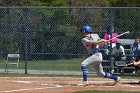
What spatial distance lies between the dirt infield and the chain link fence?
348 centimetres

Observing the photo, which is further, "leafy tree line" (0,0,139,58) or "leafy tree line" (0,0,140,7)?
"leafy tree line" (0,0,140,7)

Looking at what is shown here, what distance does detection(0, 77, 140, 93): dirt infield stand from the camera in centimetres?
1472

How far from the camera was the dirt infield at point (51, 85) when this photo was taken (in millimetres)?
14719

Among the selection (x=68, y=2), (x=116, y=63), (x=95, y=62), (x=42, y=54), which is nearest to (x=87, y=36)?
(x=95, y=62)

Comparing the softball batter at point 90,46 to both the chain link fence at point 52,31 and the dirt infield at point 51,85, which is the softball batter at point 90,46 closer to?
the dirt infield at point 51,85

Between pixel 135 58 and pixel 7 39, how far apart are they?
556 centimetres

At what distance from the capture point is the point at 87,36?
16156 millimetres

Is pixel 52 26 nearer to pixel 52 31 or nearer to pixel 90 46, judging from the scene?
pixel 52 31

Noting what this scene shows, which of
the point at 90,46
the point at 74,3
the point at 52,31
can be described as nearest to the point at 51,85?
the point at 90,46

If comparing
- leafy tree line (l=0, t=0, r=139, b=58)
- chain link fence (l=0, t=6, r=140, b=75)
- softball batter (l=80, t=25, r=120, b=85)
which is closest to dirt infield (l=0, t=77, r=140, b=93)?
softball batter (l=80, t=25, r=120, b=85)

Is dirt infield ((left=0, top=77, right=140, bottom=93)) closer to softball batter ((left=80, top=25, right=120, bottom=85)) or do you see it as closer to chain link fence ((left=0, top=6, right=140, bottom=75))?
softball batter ((left=80, top=25, right=120, bottom=85))

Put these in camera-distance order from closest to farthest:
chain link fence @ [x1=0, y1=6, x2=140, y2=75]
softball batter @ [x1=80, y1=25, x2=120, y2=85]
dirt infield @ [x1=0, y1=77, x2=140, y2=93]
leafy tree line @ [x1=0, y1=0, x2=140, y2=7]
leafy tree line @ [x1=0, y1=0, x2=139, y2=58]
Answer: dirt infield @ [x1=0, y1=77, x2=140, y2=93]
softball batter @ [x1=80, y1=25, x2=120, y2=85]
chain link fence @ [x1=0, y1=6, x2=140, y2=75]
leafy tree line @ [x1=0, y1=0, x2=139, y2=58]
leafy tree line @ [x1=0, y1=0, x2=140, y2=7]

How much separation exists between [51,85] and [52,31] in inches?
222

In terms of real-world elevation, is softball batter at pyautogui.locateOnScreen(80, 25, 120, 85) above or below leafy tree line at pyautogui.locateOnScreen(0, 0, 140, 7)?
below
